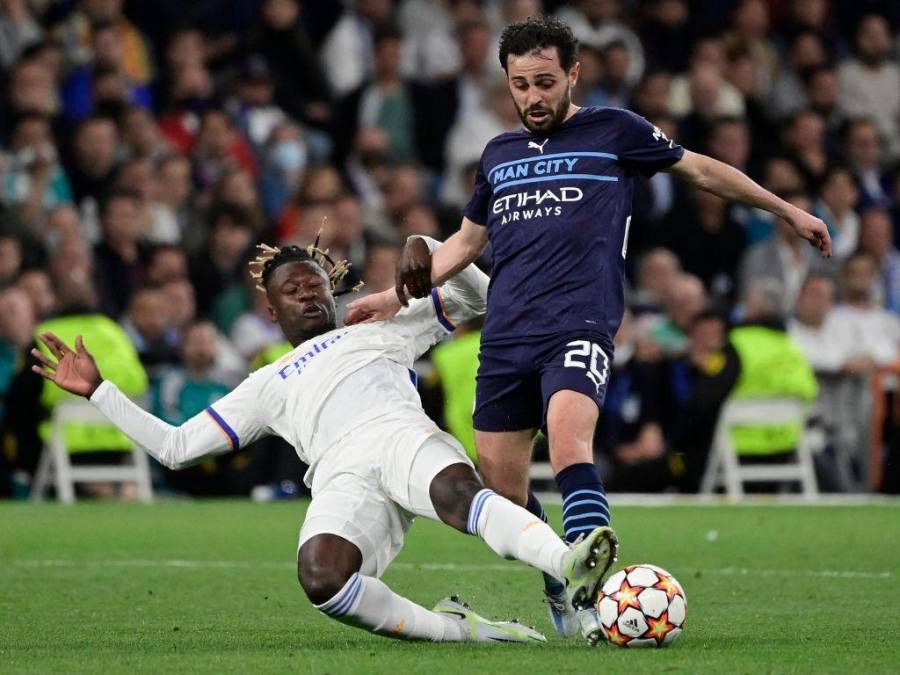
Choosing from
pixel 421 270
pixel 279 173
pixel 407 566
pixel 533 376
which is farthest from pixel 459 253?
pixel 279 173

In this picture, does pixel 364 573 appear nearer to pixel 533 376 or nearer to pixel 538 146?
pixel 533 376

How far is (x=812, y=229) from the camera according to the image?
6613mm

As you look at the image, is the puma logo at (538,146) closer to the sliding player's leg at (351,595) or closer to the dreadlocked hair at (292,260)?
the dreadlocked hair at (292,260)

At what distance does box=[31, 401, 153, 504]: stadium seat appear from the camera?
14.5 metres

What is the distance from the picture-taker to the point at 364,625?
245 inches

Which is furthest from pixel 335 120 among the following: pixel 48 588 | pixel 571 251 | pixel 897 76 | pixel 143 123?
pixel 571 251

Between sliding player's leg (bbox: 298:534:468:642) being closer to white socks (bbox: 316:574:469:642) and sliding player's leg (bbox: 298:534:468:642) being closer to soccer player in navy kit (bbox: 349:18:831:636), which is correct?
white socks (bbox: 316:574:469:642)

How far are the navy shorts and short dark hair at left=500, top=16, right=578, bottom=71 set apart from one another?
105 cm

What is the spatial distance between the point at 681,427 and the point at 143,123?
17.4 feet

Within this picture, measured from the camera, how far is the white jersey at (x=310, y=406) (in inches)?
262

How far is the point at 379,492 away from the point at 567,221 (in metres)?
1.20

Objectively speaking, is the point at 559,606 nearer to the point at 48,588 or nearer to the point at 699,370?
the point at 48,588

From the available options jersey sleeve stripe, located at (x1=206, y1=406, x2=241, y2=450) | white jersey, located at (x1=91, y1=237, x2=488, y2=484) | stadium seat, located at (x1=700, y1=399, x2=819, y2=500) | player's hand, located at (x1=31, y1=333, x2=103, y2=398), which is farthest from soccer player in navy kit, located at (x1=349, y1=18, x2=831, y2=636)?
stadium seat, located at (x1=700, y1=399, x2=819, y2=500)

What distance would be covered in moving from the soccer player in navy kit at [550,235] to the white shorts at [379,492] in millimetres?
441
